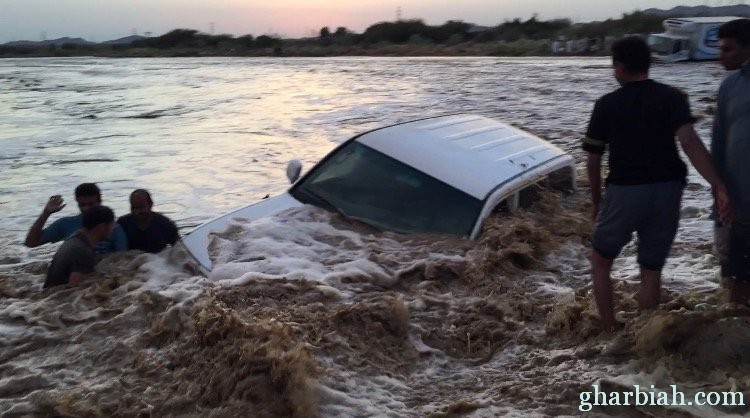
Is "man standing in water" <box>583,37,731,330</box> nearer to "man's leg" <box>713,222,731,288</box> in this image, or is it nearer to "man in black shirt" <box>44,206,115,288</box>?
"man's leg" <box>713,222,731,288</box>

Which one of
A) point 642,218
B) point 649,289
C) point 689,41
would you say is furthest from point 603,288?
point 689,41

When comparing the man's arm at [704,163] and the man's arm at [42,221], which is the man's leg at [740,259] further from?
the man's arm at [42,221]

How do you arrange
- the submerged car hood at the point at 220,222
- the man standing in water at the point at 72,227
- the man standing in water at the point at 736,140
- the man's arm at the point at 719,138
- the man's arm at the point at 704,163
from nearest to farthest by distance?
the man's arm at the point at 704,163 < the man standing in water at the point at 736,140 < the man's arm at the point at 719,138 < the submerged car hood at the point at 220,222 < the man standing in water at the point at 72,227

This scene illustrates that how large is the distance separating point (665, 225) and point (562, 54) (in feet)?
171

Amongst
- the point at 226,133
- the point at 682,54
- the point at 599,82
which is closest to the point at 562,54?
the point at 682,54

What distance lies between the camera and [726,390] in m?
3.60

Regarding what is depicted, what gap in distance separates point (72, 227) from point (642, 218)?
486cm

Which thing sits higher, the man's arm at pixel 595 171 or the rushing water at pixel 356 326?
the man's arm at pixel 595 171

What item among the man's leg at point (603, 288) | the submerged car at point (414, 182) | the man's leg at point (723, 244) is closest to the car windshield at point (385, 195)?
the submerged car at point (414, 182)

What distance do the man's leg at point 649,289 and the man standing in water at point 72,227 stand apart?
4191 millimetres

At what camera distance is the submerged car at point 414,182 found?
241 inches

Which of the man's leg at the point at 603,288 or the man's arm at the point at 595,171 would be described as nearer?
the man's arm at the point at 595,171

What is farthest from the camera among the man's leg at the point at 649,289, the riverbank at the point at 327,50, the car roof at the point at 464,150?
the riverbank at the point at 327,50

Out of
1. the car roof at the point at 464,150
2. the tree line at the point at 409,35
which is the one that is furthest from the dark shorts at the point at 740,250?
the tree line at the point at 409,35
